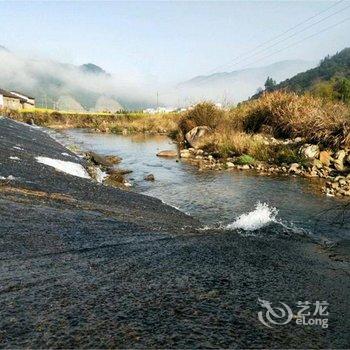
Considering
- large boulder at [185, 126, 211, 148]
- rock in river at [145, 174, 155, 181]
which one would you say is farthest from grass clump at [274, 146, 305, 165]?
large boulder at [185, 126, 211, 148]

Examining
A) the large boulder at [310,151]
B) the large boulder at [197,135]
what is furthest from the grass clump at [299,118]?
the large boulder at [197,135]

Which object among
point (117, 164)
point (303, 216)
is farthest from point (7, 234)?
point (117, 164)

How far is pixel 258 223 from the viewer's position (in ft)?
25.7

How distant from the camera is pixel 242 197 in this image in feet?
38.9

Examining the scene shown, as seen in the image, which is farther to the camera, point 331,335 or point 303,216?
point 303,216

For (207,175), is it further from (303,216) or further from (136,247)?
(136,247)

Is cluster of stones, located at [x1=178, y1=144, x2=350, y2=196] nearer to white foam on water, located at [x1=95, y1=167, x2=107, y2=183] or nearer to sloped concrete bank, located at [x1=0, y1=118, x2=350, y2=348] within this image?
white foam on water, located at [x1=95, y1=167, x2=107, y2=183]

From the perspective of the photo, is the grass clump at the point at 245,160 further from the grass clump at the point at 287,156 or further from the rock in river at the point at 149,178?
the rock in river at the point at 149,178

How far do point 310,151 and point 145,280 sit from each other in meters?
15.9

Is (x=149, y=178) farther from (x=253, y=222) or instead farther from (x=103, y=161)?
(x=253, y=222)

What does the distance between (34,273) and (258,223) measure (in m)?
4.96

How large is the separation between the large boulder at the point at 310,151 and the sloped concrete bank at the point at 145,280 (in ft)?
37.7

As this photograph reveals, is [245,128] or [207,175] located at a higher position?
[245,128]

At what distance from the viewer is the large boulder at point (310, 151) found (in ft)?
59.2
